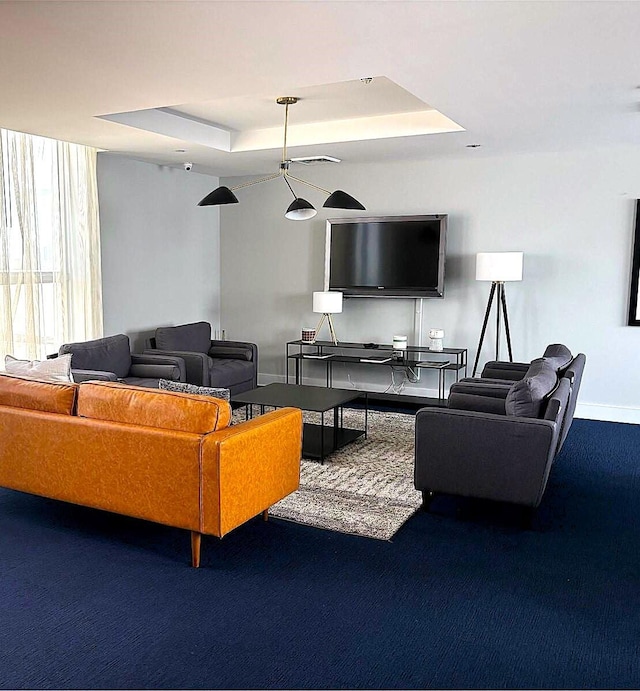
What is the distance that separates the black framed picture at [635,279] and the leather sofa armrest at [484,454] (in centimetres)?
291

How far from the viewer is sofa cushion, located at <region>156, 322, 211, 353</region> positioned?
6.58 m

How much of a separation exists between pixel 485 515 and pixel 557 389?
0.86 meters

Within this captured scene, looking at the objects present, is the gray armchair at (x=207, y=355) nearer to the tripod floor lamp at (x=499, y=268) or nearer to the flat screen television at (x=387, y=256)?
the flat screen television at (x=387, y=256)

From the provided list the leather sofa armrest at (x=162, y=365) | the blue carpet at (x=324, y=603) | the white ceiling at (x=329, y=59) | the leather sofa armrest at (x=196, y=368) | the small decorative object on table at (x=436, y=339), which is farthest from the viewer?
the small decorative object on table at (x=436, y=339)

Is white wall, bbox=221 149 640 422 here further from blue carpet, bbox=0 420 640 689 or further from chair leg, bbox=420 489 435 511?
chair leg, bbox=420 489 435 511

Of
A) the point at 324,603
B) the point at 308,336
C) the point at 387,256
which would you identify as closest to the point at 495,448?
the point at 324,603

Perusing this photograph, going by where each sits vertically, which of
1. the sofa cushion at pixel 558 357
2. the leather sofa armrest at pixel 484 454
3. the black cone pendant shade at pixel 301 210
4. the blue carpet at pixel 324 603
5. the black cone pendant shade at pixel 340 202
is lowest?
the blue carpet at pixel 324 603

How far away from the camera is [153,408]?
10.9ft

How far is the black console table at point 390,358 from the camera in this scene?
6.59 m

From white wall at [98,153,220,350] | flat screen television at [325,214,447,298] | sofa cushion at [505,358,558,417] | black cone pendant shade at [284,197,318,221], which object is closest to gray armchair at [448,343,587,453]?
sofa cushion at [505,358,558,417]

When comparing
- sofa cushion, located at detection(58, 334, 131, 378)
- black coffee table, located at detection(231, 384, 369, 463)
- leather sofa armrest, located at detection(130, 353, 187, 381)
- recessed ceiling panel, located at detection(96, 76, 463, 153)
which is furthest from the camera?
leather sofa armrest, located at detection(130, 353, 187, 381)

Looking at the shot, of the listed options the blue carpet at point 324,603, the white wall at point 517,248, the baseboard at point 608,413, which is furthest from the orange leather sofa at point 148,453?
the baseboard at point 608,413

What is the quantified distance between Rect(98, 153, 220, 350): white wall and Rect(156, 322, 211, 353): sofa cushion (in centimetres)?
45

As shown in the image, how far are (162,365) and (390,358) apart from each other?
229 cm
